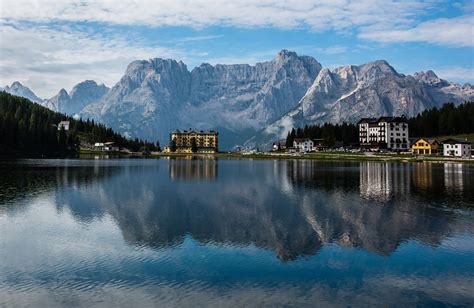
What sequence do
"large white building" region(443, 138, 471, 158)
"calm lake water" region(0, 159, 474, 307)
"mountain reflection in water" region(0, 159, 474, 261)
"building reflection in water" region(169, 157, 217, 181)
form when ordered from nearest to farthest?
"calm lake water" region(0, 159, 474, 307) → "mountain reflection in water" region(0, 159, 474, 261) → "building reflection in water" region(169, 157, 217, 181) → "large white building" region(443, 138, 471, 158)

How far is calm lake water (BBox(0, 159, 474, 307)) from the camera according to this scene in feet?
73.5

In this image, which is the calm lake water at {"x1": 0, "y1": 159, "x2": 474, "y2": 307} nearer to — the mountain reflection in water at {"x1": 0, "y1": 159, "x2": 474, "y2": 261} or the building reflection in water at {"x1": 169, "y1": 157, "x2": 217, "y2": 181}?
the mountain reflection in water at {"x1": 0, "y1": 159, "x2": 474, "y2": 261}

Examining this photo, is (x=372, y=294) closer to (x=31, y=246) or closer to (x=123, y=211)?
(x=31, y=246)

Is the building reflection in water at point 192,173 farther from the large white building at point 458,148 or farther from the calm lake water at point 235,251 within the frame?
the large white building at point 458,148

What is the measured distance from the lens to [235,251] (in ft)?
102

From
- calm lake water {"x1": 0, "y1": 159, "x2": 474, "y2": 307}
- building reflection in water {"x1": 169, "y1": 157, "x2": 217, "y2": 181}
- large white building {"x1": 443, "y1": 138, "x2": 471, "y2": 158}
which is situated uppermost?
large white building {"x1": 443, "y1": 138, "x2": 471, "y2": 158}

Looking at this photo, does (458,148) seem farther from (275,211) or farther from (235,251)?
(235,251)

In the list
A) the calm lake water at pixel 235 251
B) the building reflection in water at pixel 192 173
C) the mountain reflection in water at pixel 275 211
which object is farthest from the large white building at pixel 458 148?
the calm lake water at pixel 235 251

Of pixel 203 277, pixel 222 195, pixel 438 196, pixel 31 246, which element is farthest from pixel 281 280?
pixel 438 196

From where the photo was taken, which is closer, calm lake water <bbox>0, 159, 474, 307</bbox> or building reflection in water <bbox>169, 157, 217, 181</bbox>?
calm lake water <bbox>0, 159, 474, 307</bbox>

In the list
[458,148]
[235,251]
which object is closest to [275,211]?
[235,251]

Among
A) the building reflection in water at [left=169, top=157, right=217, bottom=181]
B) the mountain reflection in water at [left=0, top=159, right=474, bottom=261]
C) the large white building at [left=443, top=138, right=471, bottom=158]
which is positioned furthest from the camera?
the large white building at [left=443, top=138, right=471, bottom=158]

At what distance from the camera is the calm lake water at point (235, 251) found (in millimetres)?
22406

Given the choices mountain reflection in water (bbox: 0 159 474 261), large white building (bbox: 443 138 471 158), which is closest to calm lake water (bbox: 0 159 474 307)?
mountain reflection in water (bbox: 0 159 474 261)
